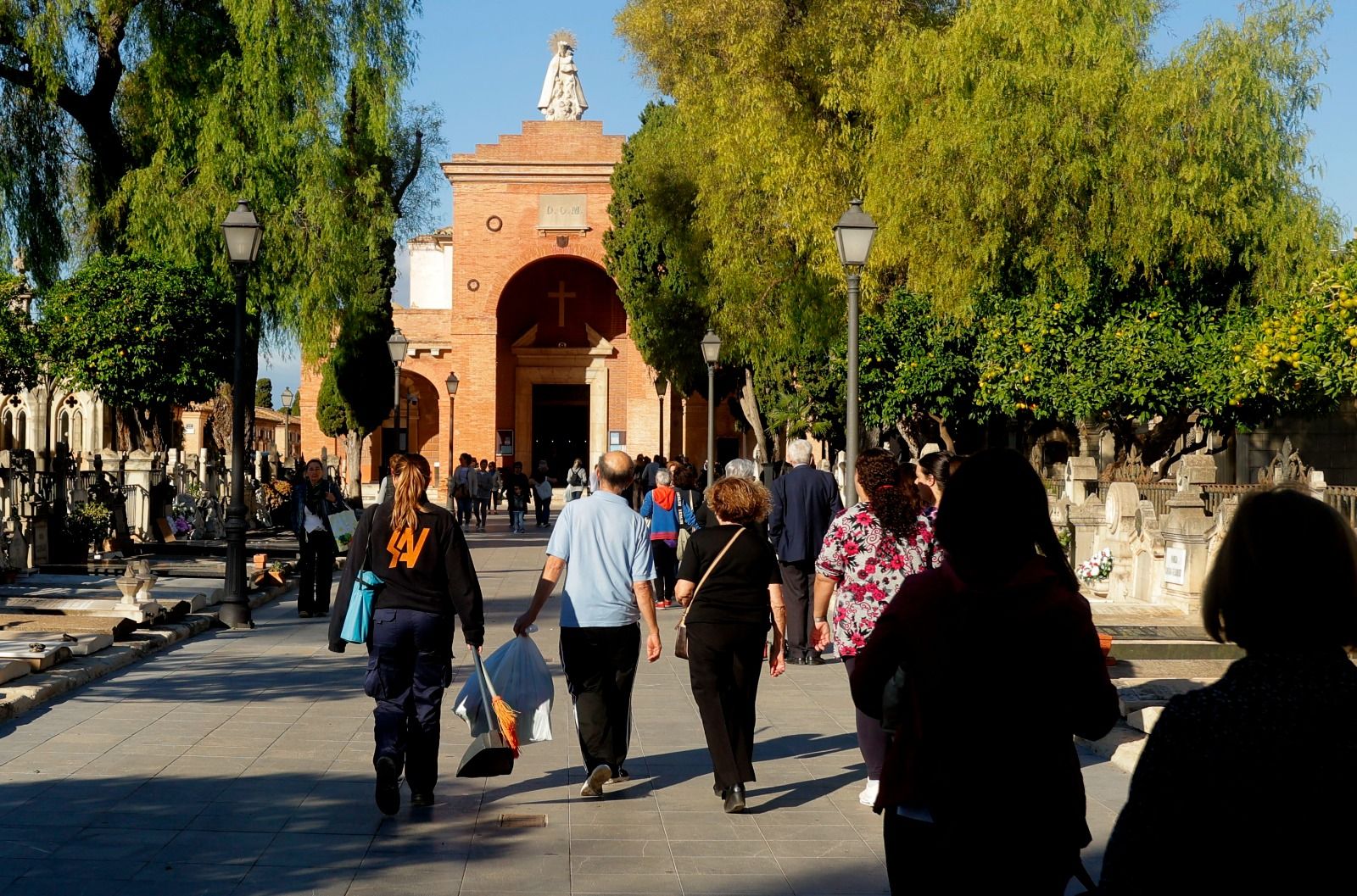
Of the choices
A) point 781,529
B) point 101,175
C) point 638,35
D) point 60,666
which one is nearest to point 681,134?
point 638,35

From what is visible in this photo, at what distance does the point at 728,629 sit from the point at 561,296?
145 feet

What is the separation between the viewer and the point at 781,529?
11258mm

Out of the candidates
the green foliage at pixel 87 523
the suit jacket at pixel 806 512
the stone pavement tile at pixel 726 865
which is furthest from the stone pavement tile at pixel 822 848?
the green foliage at pixel 87 523

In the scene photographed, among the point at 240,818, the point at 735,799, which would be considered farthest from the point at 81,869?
the point at 735,799

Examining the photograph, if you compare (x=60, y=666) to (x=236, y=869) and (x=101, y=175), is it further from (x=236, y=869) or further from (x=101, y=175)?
(x=101, y=175)

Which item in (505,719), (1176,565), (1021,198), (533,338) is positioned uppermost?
(533,338)

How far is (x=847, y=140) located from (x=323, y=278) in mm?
8628

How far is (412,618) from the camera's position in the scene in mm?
6391

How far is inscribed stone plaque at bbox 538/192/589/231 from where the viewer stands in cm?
4759

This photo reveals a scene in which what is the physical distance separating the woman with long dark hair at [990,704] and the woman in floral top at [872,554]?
303 cm

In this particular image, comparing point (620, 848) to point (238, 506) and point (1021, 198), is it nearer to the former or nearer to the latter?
point (238, 506)

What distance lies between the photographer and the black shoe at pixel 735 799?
6461mm

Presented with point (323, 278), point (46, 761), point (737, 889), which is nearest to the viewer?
point (737, 889)

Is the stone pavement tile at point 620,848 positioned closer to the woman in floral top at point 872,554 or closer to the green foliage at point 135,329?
the woman in floral top at point 872,554
